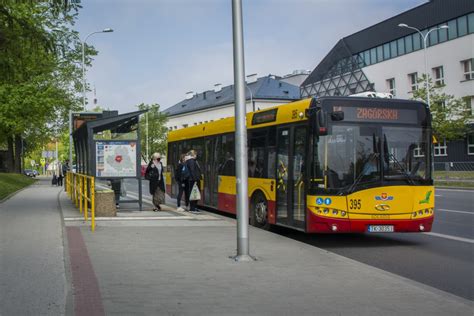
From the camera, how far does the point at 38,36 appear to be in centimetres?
1166

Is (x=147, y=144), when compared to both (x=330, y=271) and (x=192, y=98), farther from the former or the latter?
(x=330, y=271)

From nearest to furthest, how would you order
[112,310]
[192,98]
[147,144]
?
[112,310], [147,144], [192,98]

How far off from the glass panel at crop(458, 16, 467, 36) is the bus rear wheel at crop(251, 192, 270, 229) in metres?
37.8

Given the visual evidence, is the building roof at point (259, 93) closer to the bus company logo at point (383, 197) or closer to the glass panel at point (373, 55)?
the glass panel at point (373, 55)

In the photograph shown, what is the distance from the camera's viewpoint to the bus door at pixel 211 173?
53.1 feet

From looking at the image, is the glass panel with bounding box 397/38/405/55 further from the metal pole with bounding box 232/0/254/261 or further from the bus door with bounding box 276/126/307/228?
the metal pole with bounding box 232/0/254/261

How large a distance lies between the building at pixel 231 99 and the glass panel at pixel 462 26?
32167 mm

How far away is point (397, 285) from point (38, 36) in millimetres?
8384

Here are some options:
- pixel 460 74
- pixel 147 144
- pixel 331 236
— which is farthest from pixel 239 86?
pixel 147 144

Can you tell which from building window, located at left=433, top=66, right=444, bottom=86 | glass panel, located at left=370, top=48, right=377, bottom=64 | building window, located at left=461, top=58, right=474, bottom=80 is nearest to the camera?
building window, located at left=461, top=58, right=474, bottom=80

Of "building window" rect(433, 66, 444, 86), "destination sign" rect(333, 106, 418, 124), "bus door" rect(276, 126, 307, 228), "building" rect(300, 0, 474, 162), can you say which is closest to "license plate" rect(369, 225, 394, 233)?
"bus door" rect(276, 126, 307, 228)

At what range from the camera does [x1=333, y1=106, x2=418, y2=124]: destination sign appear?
1058cm

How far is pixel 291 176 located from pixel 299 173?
383 millimetres

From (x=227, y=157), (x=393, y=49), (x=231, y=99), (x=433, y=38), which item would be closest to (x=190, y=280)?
(x=227, y=157)
